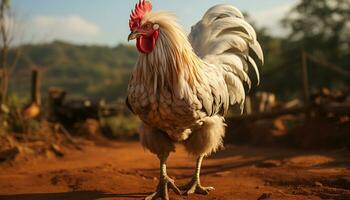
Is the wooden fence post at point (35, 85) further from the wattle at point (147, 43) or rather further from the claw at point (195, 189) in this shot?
the wattle at point (147, 43)

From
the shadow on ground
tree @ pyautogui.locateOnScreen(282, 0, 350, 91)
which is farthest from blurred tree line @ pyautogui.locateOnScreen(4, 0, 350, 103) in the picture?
the shadow on ground

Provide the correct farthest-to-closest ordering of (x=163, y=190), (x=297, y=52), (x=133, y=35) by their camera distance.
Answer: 1. (x=297, y=52)
2. (x=163, y=190)
3. (x=133, y=35)

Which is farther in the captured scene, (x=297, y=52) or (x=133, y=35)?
(x=297, y=52)

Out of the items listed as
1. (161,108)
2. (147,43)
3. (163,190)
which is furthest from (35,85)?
(161,108)

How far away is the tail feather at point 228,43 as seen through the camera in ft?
17.7

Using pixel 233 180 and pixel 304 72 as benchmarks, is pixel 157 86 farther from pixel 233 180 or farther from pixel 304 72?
pixel 304 72

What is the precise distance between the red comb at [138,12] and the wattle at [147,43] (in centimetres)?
16

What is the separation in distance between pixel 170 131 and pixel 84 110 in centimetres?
877

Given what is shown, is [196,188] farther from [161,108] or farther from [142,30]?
[142,30]

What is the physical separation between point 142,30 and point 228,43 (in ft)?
6.24

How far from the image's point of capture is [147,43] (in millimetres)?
4137

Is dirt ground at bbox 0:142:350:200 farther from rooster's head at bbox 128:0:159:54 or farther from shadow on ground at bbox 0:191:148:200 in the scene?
rooster's head at bbox 128:0:159:54

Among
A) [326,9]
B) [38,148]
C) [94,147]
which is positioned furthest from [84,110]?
[326,9]

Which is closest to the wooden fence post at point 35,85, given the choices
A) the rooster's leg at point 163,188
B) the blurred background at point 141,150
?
the blurred background at point 141,150
